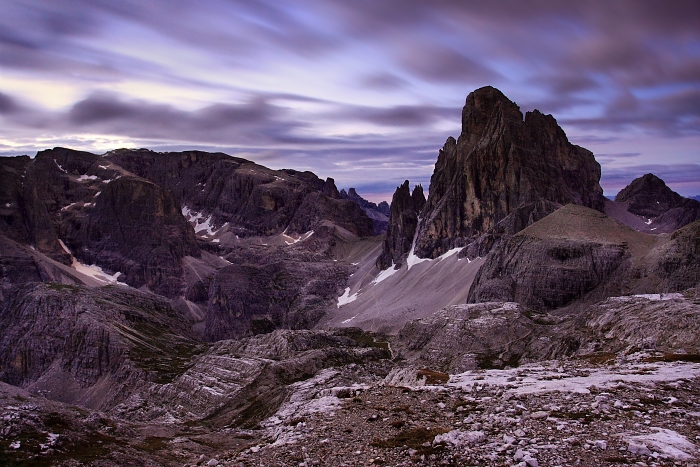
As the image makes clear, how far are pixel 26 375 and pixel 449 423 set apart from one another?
570 ft

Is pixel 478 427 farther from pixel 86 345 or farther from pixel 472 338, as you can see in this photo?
pixel 86 345

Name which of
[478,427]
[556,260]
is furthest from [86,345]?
[478,427]

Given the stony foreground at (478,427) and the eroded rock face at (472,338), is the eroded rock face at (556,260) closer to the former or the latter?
the eroded rock face at (472,338)

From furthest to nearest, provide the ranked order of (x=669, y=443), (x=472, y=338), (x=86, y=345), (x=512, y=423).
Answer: (x=86, y=345) < (x=472, y=338) < (x=512, y=423) < (x=669, y=443)

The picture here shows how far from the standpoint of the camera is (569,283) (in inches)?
5453

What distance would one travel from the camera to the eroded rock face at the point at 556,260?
13800cm

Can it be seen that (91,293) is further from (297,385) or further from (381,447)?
(381,447)

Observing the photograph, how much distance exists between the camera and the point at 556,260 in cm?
14400

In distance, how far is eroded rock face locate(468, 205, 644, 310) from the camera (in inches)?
5433

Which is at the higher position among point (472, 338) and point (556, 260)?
point (556, 260)

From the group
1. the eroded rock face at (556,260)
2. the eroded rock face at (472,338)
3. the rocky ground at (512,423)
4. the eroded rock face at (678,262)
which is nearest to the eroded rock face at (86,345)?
the eroded rock face at (472,338)

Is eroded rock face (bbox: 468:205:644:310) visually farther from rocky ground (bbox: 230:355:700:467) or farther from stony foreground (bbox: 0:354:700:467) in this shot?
rocky ground (bbox: 230:355:700:467)

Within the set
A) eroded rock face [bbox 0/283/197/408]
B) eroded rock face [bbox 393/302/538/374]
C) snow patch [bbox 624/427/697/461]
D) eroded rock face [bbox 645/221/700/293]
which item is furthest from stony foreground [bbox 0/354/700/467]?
eroded rock face [bbox 0/283/197/408]

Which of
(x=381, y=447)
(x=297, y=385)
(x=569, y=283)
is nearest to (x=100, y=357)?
(x=297, y=385)
